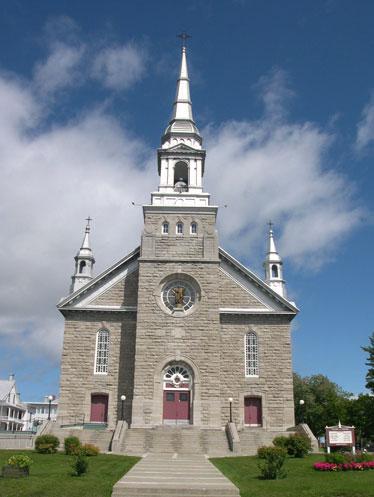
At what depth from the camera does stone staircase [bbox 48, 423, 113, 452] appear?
96.7 ft

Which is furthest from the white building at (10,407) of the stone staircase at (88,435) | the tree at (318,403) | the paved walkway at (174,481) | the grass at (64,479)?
the paved walkway at (174,481)

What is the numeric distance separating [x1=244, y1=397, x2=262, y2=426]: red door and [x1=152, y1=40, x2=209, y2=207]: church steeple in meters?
13.7

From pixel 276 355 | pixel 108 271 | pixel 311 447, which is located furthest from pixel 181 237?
pixel 311 447

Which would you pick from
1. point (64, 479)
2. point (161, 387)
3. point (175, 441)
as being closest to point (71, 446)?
point (175, 441)

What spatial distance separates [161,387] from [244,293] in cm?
869

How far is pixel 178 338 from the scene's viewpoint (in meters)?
34.9

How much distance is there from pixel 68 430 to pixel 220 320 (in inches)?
471

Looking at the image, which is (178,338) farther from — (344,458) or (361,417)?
(361,417)

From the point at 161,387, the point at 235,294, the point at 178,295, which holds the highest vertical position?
the point at 235,294

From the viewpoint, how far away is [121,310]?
1453 inches

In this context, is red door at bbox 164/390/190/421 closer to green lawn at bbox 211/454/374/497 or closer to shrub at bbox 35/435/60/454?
shrub at bbox 35/435/60/454

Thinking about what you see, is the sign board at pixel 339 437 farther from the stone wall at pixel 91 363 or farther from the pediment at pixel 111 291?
the pediment at pixel 111 291

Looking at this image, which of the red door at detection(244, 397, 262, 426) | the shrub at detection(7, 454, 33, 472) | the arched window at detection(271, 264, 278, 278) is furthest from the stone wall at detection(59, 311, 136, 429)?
the shrub at detection(7, 454, 33, 472)

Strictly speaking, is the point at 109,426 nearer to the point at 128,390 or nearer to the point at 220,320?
the point at 128,390
